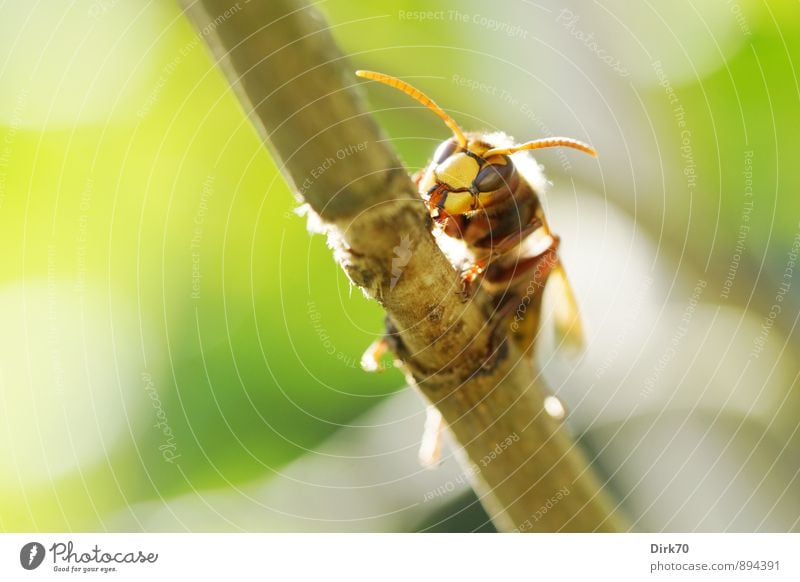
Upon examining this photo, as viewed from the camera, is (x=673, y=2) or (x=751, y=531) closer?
(x=751, y=531)

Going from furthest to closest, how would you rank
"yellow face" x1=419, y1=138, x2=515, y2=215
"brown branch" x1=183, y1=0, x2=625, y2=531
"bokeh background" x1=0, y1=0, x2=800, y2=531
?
1. "bokeh background" x1=0, y1=0, x2=800, y2=531
2. "yellow face" x1=419, y1=138, x2=515, y2=215
3. "brown branch" x1=183, y1=0, x2=625, y2=531

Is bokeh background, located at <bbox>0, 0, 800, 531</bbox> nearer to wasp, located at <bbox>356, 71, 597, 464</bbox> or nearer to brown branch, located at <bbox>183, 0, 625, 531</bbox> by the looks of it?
wasp, located at <bbox>356, 71, 597, 464</bbox>

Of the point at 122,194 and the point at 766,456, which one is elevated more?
the point at 122,194

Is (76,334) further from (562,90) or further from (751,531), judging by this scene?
(751,531)

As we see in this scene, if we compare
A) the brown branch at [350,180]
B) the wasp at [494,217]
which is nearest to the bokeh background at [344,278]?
the wasp at [494,217]

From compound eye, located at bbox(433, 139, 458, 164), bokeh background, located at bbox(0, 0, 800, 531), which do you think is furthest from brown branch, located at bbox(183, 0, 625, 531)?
bokeh background, located at bbox(0, 0, 800, 531)
